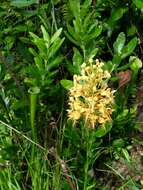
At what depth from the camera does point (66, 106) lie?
2764 millimetres

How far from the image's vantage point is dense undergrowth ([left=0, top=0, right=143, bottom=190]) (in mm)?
2545

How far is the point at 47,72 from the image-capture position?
8.30ft

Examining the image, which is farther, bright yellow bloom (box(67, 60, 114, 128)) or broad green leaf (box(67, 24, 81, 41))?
broad green leaf (box(67, 24, 81, 41))

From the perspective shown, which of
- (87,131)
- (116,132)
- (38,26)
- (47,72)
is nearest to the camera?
(87,131)

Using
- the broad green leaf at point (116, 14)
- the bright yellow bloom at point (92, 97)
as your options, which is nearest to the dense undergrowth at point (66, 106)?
the broad green leaf at point (116, 14)

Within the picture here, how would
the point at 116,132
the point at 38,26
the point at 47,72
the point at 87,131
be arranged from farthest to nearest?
the point at 38,26 → the point at 116,132 → the point at 47,72 → the point at 87,131

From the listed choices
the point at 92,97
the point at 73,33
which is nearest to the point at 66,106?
the point at 73,33

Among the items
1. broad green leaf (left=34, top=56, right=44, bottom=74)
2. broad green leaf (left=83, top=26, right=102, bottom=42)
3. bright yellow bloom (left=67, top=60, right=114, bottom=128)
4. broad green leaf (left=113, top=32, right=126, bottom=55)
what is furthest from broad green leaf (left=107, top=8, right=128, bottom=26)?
bright yellow bloom (left=67, top=60, right=114, bottom=128)

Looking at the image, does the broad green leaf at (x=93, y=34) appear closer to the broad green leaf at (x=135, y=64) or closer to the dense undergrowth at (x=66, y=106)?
the dense undergrowth at (x=66, y=106)

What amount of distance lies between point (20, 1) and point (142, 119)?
0.83 meters

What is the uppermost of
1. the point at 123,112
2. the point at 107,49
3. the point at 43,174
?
the point at 107,49

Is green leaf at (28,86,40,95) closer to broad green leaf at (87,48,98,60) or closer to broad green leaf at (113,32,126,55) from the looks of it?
broad green leaf at (87,48,98,60)

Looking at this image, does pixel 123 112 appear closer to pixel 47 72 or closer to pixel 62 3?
pixel 47 72

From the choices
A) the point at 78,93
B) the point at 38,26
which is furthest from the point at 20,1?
the point at 78,93
